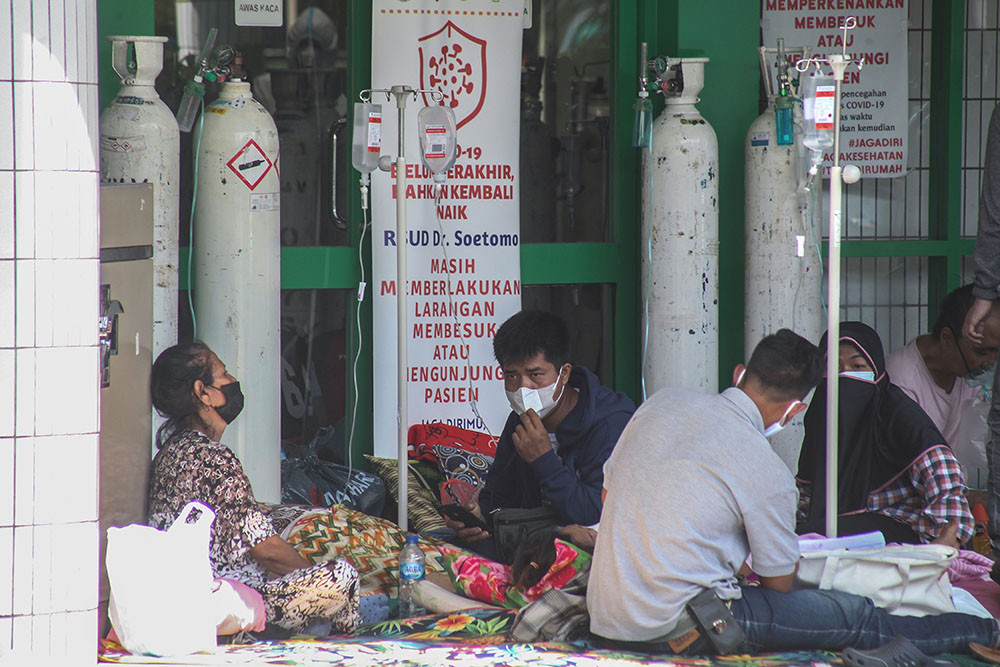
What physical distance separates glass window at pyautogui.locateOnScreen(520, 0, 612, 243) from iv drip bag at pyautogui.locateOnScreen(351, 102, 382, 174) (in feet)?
4.33

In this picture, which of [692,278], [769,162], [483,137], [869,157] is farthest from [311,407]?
[869,157]

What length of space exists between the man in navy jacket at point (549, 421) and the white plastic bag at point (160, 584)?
1224mm

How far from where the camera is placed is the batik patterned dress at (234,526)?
3787 mm

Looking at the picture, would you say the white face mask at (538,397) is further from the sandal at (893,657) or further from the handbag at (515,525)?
the sandal at (893,657)

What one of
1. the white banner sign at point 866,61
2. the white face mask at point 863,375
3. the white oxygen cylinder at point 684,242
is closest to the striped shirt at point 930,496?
the white face mask at point 863,375

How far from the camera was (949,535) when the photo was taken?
13.6ft

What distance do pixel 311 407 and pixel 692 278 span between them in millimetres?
1872

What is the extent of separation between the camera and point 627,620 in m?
3.56

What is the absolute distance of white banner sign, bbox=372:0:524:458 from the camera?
548cm

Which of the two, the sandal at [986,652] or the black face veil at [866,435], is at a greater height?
the black face veil at [866,435]

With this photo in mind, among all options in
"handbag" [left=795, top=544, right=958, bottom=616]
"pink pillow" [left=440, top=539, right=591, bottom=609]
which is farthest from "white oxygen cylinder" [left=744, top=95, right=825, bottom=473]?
"pink pillow" [left=440, top=539, right=591, bottom=609]

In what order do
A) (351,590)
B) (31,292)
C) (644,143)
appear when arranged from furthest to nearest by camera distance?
(644,143) < (351,590) < (31,292)

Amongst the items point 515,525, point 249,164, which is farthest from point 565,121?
point 515,525

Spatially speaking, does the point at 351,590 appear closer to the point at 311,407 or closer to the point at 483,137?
the point at 311,407
